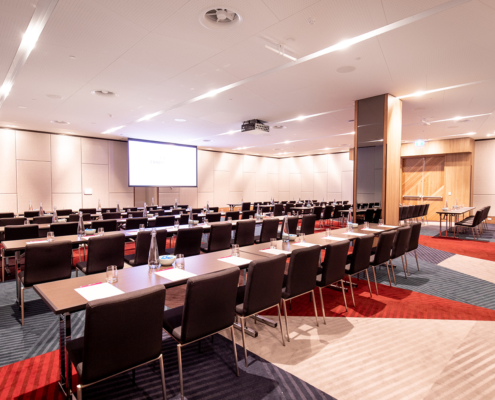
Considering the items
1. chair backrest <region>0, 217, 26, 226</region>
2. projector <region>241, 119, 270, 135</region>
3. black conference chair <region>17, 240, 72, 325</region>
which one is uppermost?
projector <region>241, 119, 270, 135</region>

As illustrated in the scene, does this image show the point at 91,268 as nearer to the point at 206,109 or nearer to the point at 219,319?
the point at 219,319

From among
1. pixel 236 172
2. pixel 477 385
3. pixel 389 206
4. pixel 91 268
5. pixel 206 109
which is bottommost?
pixel 477 385

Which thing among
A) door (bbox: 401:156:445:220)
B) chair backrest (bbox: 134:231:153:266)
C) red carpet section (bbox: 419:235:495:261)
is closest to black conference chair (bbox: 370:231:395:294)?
chair backrest (bbox: 134:231:153:266)

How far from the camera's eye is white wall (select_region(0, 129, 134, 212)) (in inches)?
403

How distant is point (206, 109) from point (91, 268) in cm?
529

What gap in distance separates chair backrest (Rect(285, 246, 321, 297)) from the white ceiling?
9.03 feet

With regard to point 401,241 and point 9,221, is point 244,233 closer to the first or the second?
point 401,241

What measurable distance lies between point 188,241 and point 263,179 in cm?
1457

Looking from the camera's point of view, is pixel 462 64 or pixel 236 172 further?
pixel 236 172

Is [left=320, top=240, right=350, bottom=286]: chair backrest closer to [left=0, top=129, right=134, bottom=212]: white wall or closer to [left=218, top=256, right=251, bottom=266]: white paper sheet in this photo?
[left=218, top=256, right=251, bottom=266]: white paper sheet

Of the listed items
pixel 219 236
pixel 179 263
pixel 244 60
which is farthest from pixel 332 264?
pixel 244 60

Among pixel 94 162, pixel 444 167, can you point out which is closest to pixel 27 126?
pixel 94 162

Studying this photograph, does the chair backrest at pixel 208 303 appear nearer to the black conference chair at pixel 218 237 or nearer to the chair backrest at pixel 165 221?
the black conference chair at pixel 218 237

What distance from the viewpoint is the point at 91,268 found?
3756 millimetres
